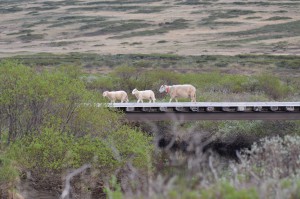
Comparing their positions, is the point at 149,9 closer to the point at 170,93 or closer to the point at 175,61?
the point at 175,61

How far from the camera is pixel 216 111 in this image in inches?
1523

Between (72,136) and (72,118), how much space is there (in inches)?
90.5

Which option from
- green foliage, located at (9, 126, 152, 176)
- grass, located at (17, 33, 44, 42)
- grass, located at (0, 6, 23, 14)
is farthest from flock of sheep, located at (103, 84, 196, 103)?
grass, located at (0, 6, 23, 14)

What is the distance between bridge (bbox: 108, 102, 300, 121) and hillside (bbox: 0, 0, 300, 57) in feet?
235

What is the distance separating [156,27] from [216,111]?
113 metres

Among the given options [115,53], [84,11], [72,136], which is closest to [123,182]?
[72,136]

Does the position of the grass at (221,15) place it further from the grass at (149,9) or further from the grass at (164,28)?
the grass at (149,9)

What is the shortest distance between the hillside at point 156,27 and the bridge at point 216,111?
7175 cm

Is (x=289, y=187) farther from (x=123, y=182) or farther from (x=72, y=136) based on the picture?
(x=72, y=136)

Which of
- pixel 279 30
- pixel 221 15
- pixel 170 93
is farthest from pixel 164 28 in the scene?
pixel 170 93

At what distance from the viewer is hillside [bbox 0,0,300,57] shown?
123m

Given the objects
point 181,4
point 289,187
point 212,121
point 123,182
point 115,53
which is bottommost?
point 181,4

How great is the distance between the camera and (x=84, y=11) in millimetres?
180875

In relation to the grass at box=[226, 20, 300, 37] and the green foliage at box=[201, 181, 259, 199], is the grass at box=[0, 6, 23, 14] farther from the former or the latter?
the green foliage at box=[201, 181, 259, 199]
